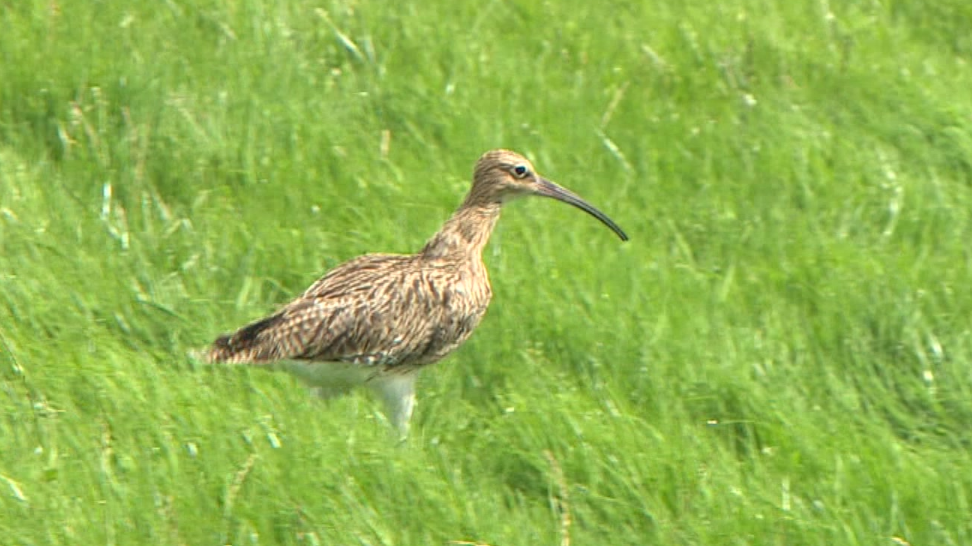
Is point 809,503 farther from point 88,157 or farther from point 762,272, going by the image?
point 88,157

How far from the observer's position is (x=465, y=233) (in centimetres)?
980

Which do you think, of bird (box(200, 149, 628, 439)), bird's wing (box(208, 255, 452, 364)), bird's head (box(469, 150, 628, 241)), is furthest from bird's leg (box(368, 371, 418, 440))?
bird's head (box(469, 150, 628, 241))

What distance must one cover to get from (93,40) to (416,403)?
3.15m

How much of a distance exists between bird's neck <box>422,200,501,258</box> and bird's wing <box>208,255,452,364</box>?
269 millimetres

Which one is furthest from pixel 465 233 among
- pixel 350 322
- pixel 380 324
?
pixel 350 322

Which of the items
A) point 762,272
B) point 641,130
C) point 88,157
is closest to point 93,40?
point 88,157

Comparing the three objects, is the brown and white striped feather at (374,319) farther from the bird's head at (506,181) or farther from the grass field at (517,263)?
the bird's head at (506,181)

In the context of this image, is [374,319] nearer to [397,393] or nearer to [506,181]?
[397,393]

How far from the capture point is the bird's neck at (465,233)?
9750 millimetres

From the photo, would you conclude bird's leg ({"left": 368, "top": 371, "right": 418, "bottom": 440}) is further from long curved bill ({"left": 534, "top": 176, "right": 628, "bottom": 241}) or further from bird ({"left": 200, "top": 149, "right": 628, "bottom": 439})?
long curved bill ({"left": 534, "top": 176, "right": 628, "bottom": 241})

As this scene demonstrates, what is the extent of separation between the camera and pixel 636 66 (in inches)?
472

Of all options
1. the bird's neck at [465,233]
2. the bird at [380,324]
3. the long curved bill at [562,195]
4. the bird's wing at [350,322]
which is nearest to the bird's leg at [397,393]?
the bird at [380,324]

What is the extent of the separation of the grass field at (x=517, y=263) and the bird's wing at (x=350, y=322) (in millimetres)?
233

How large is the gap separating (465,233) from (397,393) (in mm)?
1024
